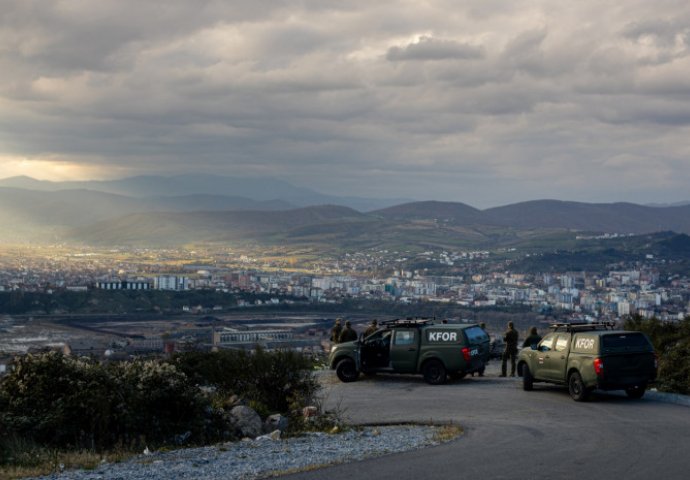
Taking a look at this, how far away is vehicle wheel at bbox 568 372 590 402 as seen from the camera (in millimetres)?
18516

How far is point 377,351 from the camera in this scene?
23.7m

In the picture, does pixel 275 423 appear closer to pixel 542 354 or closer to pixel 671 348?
pixel 542 354

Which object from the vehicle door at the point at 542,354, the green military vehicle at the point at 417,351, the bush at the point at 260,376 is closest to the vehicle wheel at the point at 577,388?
the vehicle door at the point at 542,354

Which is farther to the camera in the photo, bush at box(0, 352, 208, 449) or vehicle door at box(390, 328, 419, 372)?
vehicle door at box(390, 328, 419, 372)

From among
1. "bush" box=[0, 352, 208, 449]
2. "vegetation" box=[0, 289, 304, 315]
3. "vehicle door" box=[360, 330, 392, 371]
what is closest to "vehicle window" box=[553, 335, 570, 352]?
"vehicle door" box=[360, 330, 392, 371]

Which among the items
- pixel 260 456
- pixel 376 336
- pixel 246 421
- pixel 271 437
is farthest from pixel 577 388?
pixel 260 456

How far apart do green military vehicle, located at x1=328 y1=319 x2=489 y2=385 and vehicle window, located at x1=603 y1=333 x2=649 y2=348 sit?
4.85 metres

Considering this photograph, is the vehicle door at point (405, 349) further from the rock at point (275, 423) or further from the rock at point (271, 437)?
the rock at point (271, 437)

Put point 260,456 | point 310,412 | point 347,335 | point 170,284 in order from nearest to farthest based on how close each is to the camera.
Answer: point 260,456 < point 310,412 < point 347,335 < point 170,284

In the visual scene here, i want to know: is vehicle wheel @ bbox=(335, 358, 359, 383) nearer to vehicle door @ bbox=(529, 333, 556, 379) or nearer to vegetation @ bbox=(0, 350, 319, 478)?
vehicle door @ bbox=(529, 333, 556, 379)

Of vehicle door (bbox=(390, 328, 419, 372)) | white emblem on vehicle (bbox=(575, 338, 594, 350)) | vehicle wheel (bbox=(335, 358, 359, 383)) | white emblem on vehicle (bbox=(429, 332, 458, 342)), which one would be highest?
white emblem on vehicle (bbox=(575, 338, 594, 350))

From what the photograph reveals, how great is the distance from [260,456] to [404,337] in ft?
37.2

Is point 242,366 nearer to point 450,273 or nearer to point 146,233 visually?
point 450,273

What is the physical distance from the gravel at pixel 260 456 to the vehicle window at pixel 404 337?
8322 mm
